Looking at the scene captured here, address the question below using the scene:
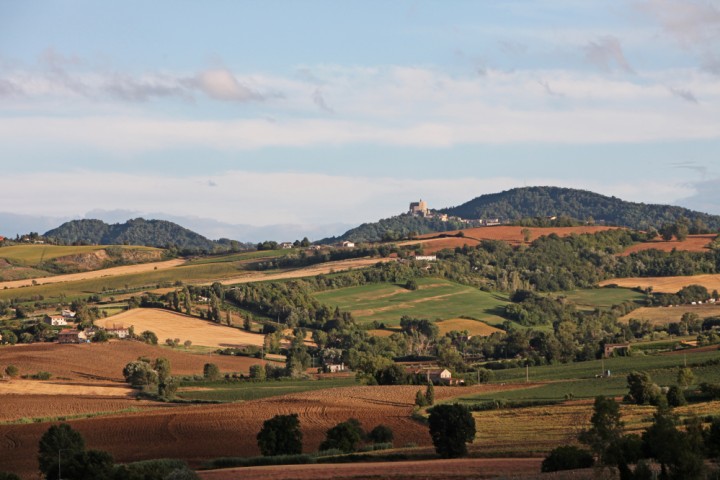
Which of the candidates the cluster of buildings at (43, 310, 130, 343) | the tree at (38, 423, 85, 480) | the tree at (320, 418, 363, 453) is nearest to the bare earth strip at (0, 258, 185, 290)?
the cluster of buildings at (43, 310, 130, 343)

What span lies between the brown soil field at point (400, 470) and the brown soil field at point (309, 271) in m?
115

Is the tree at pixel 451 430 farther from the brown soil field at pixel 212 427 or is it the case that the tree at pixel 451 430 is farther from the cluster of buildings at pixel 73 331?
the cluster of buildings at pixel 73 331

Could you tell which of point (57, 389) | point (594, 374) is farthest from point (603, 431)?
point (57, 389)

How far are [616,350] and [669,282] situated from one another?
58.4m

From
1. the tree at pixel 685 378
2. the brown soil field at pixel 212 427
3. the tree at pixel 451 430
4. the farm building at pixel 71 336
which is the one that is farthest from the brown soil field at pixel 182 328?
the tree at pixel 451 430

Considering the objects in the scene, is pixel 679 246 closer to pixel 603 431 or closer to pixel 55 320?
pixel 55 320

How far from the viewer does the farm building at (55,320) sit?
143000 mm

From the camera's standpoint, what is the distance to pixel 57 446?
64250 mm

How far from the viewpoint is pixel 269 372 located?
4729 inches

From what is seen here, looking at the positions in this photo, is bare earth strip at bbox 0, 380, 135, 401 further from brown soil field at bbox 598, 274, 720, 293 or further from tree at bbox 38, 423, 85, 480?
brown soil field at bbox 598, 274, 720, 293

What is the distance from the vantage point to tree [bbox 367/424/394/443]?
7162 centimetres

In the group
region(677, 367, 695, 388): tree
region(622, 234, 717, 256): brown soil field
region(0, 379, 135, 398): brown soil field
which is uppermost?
region(622, 234, 717, 256): brown soil field

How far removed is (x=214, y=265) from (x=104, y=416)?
112 m

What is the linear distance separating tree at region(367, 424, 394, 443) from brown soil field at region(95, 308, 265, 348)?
223ft
